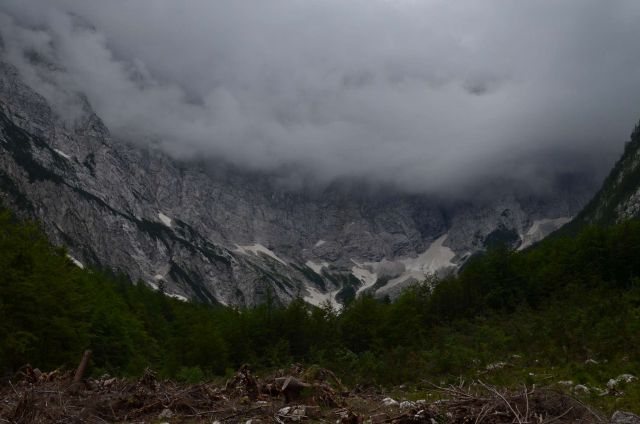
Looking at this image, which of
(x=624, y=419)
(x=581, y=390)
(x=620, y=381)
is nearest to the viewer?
(x=624, y=419)

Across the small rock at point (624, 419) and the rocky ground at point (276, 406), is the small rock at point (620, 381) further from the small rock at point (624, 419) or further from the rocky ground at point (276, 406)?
the small rock at point (624, 419)

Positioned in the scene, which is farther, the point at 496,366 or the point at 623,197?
the point at 623,197

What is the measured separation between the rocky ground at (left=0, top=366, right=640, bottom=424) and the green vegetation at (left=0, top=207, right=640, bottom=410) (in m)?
3.65

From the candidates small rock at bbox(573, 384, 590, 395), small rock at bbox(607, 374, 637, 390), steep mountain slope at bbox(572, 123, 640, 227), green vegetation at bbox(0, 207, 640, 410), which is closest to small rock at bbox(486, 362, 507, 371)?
green vegetation at bbox(0, 207, 640, 410)

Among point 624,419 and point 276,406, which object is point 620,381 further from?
point 276,406

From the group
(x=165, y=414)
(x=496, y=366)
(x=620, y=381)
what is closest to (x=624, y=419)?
(x=620, y=381)

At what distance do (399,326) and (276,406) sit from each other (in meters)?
39.1

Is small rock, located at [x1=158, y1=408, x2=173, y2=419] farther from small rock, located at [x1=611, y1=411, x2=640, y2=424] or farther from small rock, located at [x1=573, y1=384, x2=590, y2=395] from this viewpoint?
small rock, located at [x1=573, y1=384, x2=590, y2=395]

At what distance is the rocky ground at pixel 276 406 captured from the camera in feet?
21.2

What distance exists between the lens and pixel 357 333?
49.1m

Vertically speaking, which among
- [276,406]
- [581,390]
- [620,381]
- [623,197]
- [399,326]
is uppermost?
[623,197]

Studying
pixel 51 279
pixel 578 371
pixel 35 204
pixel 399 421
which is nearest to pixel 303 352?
pixel 51 279

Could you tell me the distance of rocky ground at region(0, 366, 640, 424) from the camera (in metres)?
6.47

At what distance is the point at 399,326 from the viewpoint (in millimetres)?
46531
